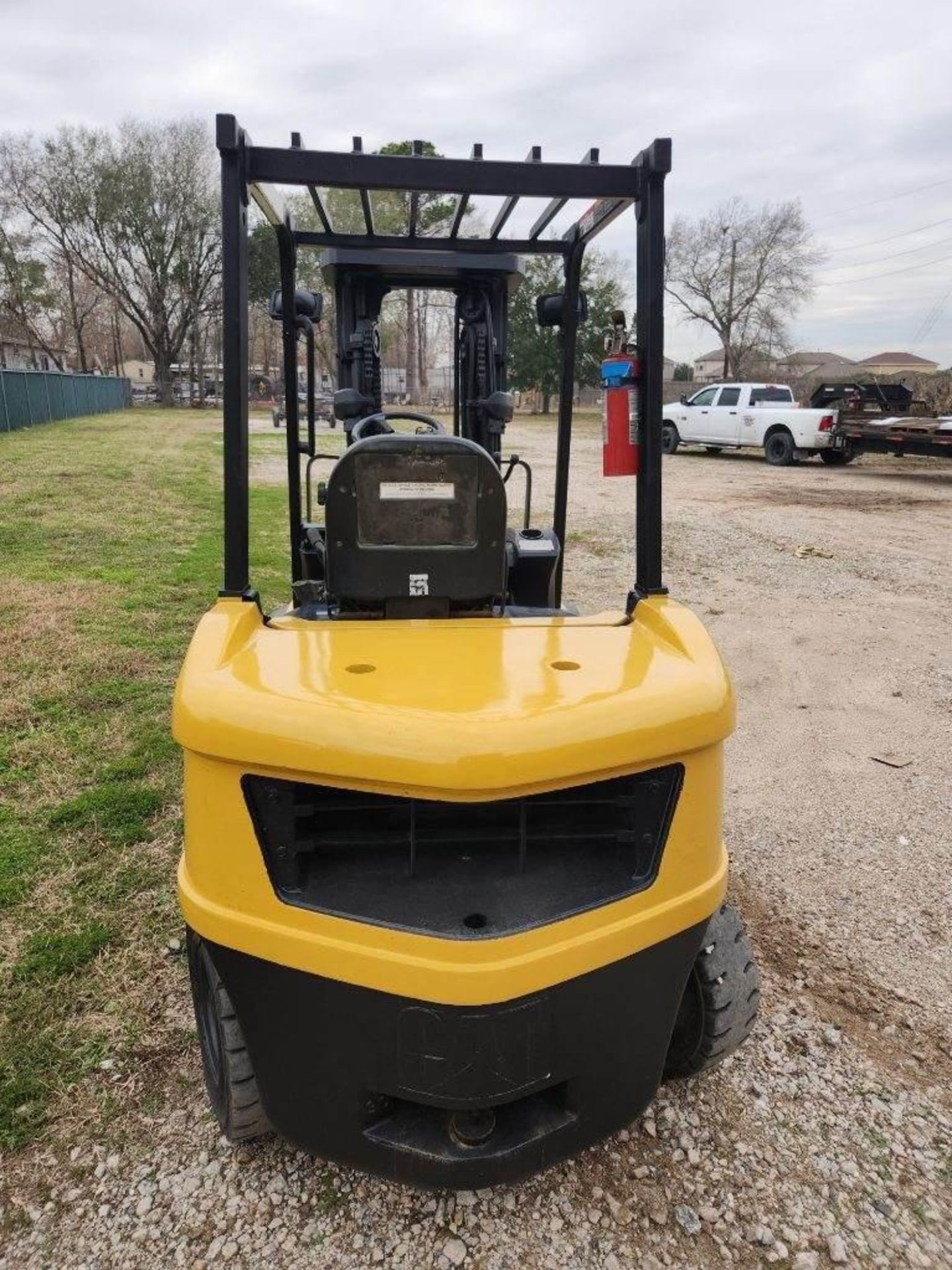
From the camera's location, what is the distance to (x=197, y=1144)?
2.14 m

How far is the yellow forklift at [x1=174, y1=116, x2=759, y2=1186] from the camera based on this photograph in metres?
1.64

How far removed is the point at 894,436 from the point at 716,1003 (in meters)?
17.2

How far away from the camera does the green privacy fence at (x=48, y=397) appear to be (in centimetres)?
2231

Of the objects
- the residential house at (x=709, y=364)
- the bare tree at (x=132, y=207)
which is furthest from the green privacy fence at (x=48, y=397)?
the residential house at (x=709, y=364)

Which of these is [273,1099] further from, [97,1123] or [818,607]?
[818,607]

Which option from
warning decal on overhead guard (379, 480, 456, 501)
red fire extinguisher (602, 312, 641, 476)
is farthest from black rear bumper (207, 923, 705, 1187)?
red fire extinguisher (602, 312, 641, 476)

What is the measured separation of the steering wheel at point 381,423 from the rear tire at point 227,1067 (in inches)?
80.7

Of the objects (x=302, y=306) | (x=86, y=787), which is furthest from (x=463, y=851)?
(x=86, y=787)

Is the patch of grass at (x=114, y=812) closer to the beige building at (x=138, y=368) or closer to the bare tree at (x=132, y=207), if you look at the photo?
the bare tree at (x=132, y=207)

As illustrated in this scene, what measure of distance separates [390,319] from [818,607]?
13.8ft

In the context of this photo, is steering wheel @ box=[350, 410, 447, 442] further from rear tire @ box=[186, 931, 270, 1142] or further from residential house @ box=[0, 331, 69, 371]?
residential house @ box=[0, 331, 69, 371]

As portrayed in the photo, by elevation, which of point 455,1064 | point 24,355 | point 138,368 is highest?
point 138,368

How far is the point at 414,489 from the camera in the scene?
89.5 inches

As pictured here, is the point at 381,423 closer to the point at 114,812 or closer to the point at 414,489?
the point at 414,489
